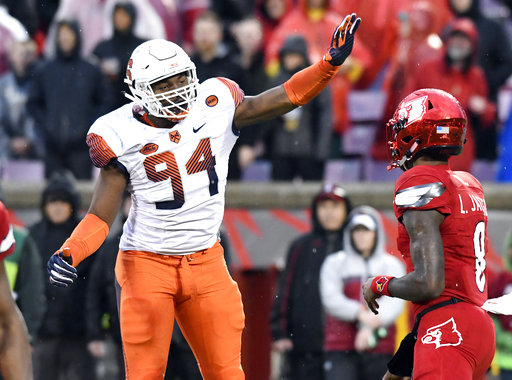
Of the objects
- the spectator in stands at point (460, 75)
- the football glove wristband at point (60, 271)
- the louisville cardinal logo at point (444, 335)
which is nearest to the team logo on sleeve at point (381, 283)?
the louisville cardinal logo at point (444, 335)

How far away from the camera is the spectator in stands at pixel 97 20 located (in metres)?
8.61

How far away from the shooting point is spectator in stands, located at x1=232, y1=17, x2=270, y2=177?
27.3 ft

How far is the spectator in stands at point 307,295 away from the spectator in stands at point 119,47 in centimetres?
201

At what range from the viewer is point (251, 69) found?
853cm

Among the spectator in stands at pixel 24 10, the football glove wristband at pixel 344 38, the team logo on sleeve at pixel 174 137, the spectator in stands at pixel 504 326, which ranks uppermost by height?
the spectator in stands at pixel 24 10

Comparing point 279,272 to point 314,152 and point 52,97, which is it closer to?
point 314,152

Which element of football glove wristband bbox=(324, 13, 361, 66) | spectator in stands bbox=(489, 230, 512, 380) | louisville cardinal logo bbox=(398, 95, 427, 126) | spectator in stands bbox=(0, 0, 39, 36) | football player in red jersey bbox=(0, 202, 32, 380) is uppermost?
spectator in stands bbox=(0, 0, 39, 36)

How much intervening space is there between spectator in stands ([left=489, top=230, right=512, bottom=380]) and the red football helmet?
2948mm

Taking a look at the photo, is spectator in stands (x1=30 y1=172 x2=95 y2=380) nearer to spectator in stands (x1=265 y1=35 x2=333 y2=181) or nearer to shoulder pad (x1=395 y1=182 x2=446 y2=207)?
spectator in stands (x1=265 y1=35 x2=333 y2=181)

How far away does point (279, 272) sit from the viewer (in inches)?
317

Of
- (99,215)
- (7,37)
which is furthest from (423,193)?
(7,37)

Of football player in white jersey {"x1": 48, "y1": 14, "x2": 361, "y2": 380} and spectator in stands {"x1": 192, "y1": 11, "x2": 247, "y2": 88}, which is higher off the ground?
spectator in stands {"x1": 192, "y1": 11, "x2": 247, "y2": 88}

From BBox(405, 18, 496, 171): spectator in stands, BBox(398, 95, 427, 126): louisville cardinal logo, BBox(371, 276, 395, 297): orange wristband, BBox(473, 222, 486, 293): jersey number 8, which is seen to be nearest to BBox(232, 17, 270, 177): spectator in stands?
BBox(405, 18, 496, 171): spectator in stands

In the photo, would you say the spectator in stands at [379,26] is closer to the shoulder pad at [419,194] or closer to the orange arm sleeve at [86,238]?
the orange arm sleeve at [86,238]
